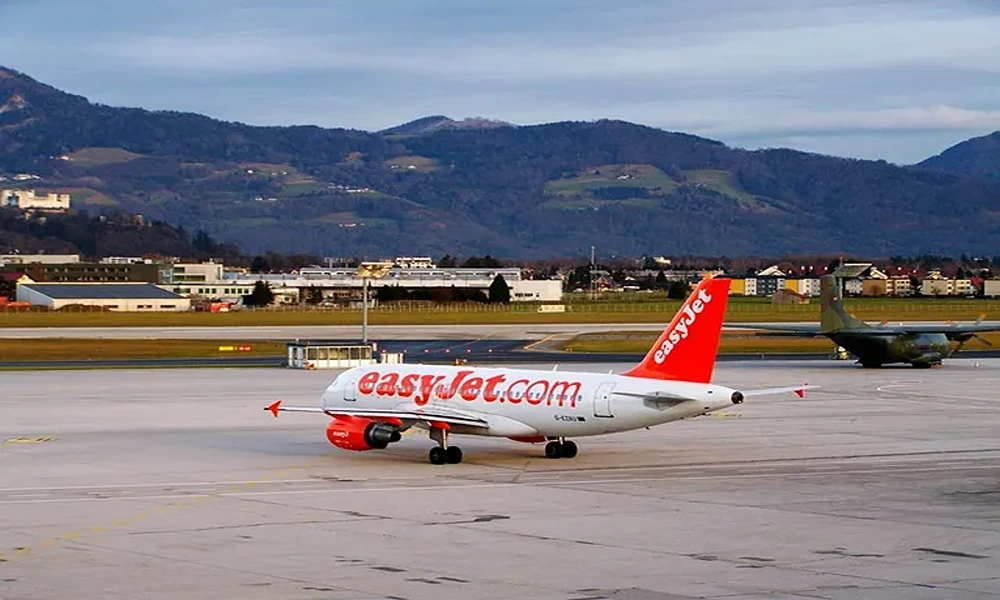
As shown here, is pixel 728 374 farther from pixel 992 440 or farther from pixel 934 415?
pixel 992 440

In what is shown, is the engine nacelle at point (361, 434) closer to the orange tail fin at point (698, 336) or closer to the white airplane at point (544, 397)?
the white airplane at point (544, 397)

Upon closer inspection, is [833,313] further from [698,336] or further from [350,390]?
[698,336]

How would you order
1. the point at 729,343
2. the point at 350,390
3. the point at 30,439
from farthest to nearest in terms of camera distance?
the point at 729,343 < the point at 30,439 < the point at 350,390

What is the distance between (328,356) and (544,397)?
151ft

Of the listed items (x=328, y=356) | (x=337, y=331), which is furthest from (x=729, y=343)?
(x=337, y=331)

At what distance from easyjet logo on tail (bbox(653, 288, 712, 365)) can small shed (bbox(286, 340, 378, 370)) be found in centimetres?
4668

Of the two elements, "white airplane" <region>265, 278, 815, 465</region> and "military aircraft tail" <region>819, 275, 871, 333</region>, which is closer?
"white airplane" <region>265, 278, 815, 465</region>

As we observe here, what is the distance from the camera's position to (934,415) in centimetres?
5938

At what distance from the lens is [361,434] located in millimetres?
45969

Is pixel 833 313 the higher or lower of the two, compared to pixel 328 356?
higher

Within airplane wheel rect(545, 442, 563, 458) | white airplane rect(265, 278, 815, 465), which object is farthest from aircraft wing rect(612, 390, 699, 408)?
airplane wheel rect(545, 442, 563, 458)

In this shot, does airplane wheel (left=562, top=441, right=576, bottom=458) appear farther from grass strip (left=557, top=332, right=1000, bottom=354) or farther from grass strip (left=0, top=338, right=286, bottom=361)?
grass strip (left=0, top=338, right=286, bottom=361)

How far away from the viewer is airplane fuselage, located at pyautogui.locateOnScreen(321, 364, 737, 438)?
42.1 m

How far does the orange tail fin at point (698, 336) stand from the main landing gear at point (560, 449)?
4553 millimetres
